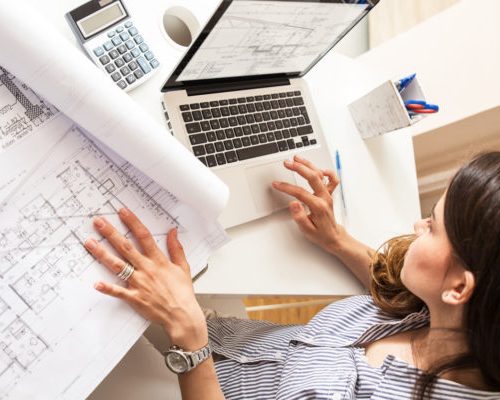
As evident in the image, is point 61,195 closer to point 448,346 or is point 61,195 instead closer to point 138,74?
point 138,74

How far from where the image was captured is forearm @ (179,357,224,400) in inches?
26.1

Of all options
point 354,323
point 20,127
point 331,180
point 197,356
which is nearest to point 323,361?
point 354,323

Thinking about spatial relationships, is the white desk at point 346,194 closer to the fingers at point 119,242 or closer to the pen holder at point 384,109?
the pen holder at point 384,109

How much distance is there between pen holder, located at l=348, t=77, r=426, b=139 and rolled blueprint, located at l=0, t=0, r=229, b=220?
35 centimetres

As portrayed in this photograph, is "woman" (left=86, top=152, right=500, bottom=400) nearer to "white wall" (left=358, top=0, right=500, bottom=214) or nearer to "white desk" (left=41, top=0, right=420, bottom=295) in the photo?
"white desk" (left=41, top=0, right=420, bottom=295)

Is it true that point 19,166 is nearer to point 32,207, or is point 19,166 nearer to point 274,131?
point 32,207

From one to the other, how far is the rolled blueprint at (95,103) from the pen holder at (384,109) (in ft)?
1.15

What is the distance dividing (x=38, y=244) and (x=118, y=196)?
109 mm

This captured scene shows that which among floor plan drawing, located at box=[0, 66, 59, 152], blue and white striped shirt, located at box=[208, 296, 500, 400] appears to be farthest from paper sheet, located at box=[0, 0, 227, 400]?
blue and white striped shirt, located at box=[208, 296, 500, 400]

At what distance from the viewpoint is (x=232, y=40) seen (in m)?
0.63

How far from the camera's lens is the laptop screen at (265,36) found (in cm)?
59

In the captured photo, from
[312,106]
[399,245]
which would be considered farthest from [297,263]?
[312,106]

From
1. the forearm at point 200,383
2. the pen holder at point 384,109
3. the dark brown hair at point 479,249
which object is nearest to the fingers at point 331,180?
the pen holder at point 384,109

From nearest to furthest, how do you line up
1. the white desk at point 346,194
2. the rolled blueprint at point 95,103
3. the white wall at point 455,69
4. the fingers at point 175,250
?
the rolled blueprint at point 95,103 → the fingers at point 175,250 → the white desk at point 346,194 → the white wall at point 455,69
